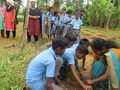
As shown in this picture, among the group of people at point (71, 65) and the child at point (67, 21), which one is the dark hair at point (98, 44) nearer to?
the group of people at point (71, 65)

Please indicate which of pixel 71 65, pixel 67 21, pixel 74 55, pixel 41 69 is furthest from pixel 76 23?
pixel 41 69

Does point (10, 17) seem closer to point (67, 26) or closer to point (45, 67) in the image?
point (67, 26)

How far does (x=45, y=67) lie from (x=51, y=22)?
7621 mm

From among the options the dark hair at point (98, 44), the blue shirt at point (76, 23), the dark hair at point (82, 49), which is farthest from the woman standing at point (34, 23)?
the dark hair at point (98, 44)

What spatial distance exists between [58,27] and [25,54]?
470cm

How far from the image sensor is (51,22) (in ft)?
40.1

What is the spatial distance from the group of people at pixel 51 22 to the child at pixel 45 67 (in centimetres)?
609

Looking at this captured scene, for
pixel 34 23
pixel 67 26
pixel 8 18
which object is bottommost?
pixel 67 26

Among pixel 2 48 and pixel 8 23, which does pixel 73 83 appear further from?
pixel 8 23

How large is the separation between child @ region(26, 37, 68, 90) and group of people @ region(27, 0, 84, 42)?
6.09 m

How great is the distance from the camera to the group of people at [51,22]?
11.1m

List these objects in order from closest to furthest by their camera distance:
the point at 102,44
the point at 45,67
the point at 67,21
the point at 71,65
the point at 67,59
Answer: the point at 45,67, the point at 102,44, the point at 71,65, the point at 67,59, the point at 67,21

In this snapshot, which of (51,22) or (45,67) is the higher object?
(45,67)

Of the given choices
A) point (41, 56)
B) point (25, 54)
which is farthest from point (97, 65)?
point (25, 54)
